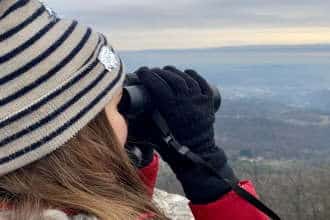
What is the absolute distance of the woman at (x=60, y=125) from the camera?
1.60 metres

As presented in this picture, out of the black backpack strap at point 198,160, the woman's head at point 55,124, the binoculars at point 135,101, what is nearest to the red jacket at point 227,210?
the black backpack strap at point 198,160

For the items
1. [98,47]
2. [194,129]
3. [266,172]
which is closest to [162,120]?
[194,129]

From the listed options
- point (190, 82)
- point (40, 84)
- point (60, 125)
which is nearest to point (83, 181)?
point (60, 125)

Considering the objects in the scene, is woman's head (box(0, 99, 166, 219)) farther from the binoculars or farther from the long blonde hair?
the binoculars

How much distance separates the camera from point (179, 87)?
7.07 ft

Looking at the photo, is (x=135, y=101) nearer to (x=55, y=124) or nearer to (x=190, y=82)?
(x=190, y=82)

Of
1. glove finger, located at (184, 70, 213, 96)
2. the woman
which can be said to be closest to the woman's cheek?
the woman

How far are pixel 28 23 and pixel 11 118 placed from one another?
25 centimetres

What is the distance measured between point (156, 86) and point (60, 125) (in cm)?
58

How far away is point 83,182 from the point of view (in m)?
1.67

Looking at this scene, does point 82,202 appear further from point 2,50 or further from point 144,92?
point 144,92

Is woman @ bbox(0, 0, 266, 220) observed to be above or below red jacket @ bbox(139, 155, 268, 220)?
above

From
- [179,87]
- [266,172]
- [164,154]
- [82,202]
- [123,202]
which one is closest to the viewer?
[82,202]

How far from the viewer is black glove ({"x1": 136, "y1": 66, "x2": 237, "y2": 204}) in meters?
2.17
